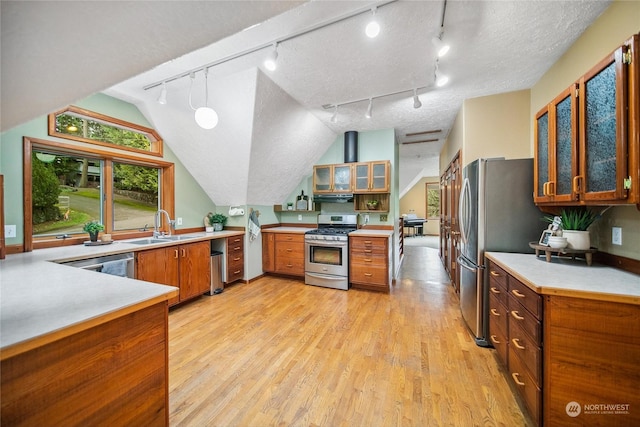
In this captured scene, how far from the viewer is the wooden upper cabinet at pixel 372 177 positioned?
12.8ft

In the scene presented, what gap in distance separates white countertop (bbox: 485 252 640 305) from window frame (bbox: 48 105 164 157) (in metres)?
4.09

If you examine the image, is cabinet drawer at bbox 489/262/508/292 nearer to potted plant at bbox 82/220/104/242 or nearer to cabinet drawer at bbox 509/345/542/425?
cabinet drawer at bbox 509/345/542/425

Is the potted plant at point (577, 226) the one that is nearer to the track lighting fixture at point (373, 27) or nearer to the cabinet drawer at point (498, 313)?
the cabinet drawer at point (498, 313)

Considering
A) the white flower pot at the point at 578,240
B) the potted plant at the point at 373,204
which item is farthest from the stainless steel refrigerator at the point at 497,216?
the potted plant at the point at 373,204

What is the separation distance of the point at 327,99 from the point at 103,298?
2.97 metres

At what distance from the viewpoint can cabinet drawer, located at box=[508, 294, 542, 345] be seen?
1292mm

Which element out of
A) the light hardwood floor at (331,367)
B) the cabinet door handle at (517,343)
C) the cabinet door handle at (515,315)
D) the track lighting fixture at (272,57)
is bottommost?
the light hardwood floor at (331,367)

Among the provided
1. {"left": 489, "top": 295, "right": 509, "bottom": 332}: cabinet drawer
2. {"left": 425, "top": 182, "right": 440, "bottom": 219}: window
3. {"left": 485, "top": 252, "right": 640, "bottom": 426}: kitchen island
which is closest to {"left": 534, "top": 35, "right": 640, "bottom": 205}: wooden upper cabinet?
{"left": 485, "top": 252, "right": 640, "bottom": 426}: kitchen island

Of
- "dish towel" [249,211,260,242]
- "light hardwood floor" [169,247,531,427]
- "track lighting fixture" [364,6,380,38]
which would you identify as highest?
"track lighting fixture" [364,6,380,38]

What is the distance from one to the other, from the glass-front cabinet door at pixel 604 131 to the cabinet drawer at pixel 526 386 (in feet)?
3.64

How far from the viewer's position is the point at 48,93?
0.83 meters

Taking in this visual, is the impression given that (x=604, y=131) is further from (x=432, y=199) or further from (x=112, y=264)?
(x=432, y=199)

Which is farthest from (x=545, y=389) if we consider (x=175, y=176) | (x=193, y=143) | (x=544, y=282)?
(x=175, y=176)

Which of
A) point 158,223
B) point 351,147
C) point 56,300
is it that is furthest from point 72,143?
point 351,147
